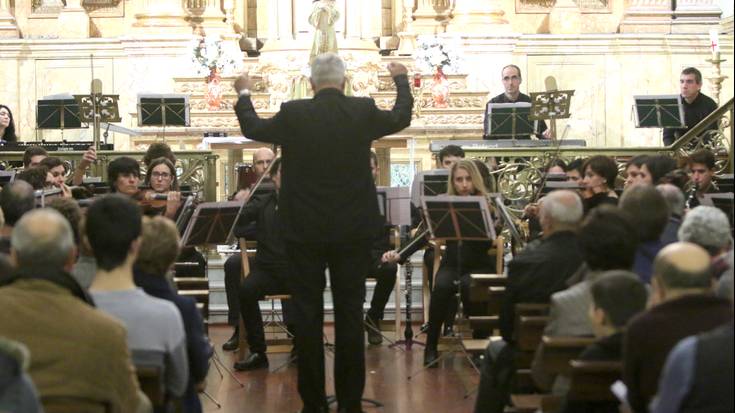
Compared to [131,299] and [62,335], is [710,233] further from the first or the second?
[62,335]

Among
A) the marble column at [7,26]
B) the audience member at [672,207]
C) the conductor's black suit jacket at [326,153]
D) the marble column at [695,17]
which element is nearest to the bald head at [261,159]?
the conductor's black suit jacket at [326,153]

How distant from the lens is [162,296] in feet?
19.0

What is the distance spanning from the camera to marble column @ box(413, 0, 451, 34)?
17656 mm

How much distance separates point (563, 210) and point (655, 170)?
7.20 feet

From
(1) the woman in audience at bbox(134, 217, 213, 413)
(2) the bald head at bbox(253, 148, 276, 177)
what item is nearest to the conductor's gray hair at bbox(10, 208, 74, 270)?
(1) the woman in audience at bbox(134, 217, 213, 413)

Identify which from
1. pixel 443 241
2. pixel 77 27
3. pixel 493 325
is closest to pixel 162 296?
pixel 493 325

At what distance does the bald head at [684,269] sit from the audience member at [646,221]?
1.47m

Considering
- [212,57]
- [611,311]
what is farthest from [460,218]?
[212,57]

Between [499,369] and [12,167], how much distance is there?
7228 millimetres

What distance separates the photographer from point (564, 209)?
6742 millimetres

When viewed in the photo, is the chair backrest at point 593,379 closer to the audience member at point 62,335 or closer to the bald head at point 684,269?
the bald head at point 684,269

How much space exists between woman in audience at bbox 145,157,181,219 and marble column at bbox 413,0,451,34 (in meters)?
7.96

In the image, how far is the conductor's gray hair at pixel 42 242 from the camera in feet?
16.1

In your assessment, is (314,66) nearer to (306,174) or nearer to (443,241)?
(306,174)
